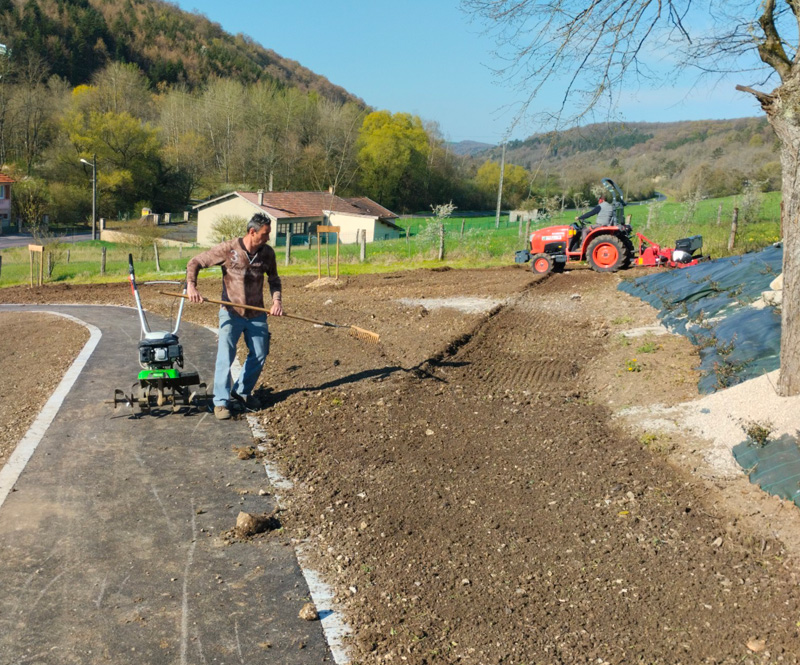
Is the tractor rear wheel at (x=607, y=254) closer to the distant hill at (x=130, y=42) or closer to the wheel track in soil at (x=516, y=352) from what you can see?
the wheel track in soil at (x=516, y=352)

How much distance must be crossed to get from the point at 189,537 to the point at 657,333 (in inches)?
308

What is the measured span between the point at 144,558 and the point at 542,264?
1527cm

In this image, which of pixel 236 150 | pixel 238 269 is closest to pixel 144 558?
pixel 238 269

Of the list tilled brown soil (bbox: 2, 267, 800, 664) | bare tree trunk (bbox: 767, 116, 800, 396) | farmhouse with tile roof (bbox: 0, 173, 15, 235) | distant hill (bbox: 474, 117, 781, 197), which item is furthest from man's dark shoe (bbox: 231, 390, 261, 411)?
farmhouse with tile roof (bbox: 0, 173, 15, 235)

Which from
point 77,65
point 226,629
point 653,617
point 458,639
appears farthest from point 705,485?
point 77,65

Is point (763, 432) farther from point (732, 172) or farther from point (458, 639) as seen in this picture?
point (732, 172)

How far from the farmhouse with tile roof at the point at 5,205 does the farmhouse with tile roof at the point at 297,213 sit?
18003 mm

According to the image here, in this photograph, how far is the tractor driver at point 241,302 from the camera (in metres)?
7.35

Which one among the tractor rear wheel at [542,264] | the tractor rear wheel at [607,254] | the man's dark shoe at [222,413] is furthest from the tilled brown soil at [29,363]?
the tractor rear wheel at [607,254]

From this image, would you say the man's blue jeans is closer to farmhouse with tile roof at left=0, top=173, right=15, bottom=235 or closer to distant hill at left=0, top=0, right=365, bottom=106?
farmhouse with tile roof at left=0, top=173, right=15, bottom=235

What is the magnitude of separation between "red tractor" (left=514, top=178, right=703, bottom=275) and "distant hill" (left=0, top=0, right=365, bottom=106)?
350 feet

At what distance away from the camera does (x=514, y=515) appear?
5.11 m

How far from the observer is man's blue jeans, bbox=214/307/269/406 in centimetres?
736

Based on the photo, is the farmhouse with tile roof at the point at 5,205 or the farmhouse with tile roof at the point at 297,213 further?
the farmhouse with tile roof at the point at 5,205
